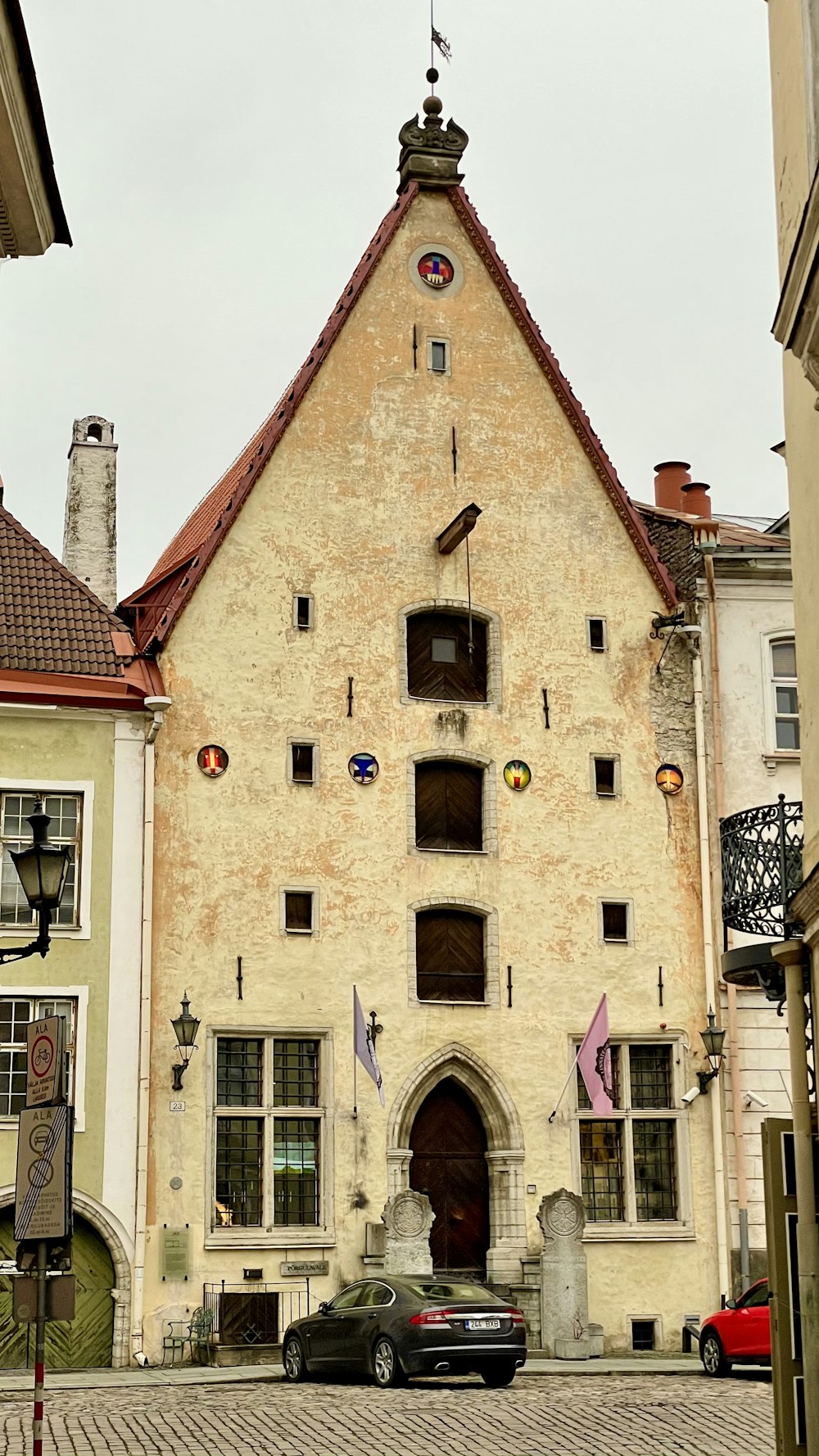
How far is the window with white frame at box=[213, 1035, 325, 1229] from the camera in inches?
1101

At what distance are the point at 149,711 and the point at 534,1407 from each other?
12.6 m

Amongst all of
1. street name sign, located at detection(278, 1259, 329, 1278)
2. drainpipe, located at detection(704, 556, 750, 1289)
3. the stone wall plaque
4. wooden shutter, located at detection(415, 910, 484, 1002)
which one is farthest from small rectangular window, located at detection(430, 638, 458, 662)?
the stone wall plaque

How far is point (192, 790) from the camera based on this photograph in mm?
28891

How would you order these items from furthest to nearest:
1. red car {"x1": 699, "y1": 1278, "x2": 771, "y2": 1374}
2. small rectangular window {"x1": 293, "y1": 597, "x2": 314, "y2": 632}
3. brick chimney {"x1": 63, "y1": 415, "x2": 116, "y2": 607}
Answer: brick chimney {"x1": 63, "y1": 415, "x2": 116, "y2": 607}
small rectangular window {"x1": 293, "y1": 597, "x2": 314, "y2": 632}
red car {"x1": 699, "y1": 1278, "x2": 771, "y2": 1374}

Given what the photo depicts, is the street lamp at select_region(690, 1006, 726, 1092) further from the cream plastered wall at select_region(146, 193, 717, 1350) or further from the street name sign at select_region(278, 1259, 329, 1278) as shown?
the street name sign at select_region(278, 1259, 329, 1278)

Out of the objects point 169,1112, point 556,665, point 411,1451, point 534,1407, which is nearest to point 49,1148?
point 411,1451

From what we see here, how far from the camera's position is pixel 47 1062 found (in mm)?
13336

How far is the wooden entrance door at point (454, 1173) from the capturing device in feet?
95.7

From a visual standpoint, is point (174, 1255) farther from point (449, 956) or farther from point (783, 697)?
point (783, 697)

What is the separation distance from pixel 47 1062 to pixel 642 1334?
1768 cm

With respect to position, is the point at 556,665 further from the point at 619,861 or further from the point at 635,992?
the point at 635,992

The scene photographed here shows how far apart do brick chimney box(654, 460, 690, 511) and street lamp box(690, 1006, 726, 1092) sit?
11420 millimetres

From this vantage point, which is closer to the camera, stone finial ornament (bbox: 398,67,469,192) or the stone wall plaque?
the stone wall plaque

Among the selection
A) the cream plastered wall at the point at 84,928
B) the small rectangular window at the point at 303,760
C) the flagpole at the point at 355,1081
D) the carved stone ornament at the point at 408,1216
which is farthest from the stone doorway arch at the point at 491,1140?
the small rectangular window at the point at 303,760
